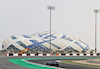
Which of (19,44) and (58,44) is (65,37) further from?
(19,44)

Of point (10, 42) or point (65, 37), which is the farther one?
point (65, 37)

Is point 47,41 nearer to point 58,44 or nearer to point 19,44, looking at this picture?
point 58,44

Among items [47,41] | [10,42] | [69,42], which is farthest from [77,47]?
[10,42]

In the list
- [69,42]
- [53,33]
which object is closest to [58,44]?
[69,42]

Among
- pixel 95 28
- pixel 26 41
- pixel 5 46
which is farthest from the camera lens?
pixel 5 46

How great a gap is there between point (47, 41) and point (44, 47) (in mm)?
3915

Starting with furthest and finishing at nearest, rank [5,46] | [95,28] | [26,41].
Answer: [5,46] → [26,41] → [95,28]

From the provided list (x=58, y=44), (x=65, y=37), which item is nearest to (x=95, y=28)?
(x=58, y=44)

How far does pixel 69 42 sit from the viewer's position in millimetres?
122875

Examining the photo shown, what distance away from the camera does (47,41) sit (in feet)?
404

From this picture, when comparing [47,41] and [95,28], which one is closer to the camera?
[95,28]

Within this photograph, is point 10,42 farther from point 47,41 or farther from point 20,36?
point 47,41

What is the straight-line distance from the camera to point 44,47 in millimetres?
120750

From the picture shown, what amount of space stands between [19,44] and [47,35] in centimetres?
1965
